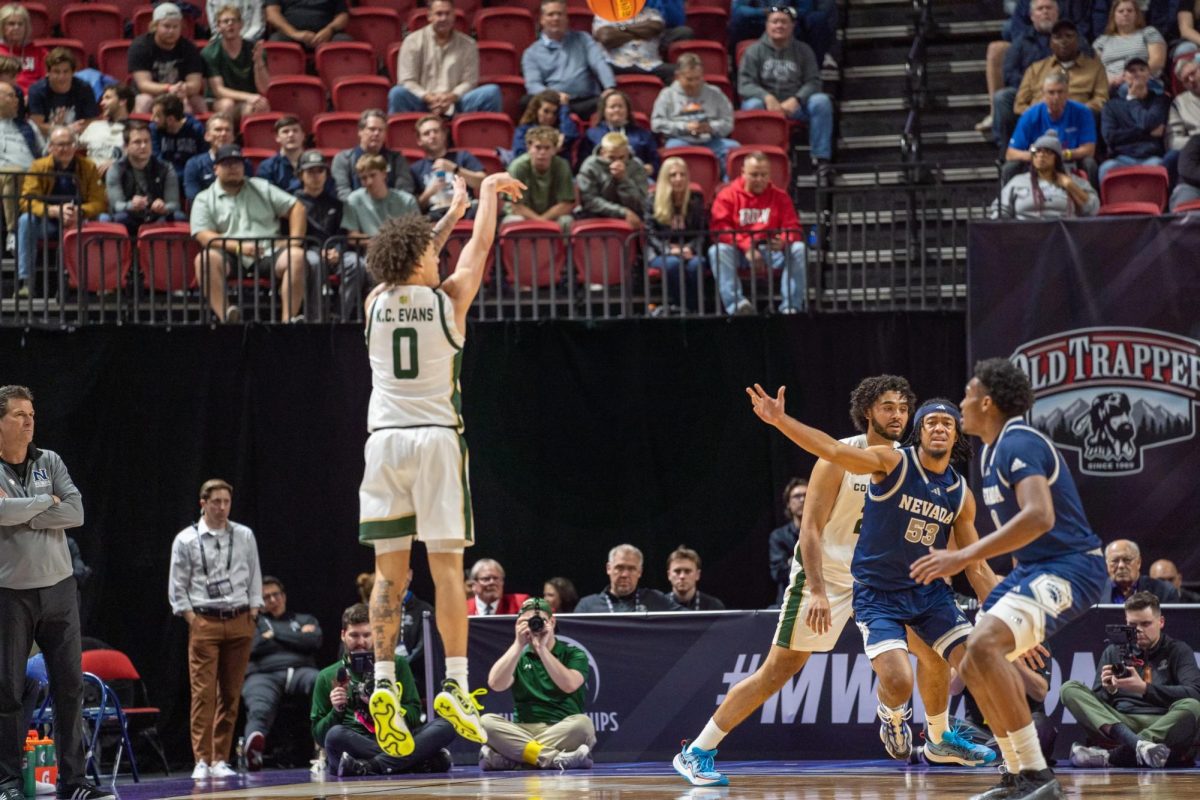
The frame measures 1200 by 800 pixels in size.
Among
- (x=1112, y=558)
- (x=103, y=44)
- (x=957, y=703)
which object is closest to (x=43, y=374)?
(x=103, y=44)

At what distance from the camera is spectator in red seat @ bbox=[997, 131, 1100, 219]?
514 inches

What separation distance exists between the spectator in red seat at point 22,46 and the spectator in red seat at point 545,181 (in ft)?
17.4

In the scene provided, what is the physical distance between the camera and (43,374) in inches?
518

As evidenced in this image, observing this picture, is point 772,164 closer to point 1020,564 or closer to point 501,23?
point 501,23

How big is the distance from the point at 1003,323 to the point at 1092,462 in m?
1.22

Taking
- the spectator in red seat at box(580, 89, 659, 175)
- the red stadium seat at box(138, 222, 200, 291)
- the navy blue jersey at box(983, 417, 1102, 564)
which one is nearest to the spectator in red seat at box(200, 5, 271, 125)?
the red stadium seat at box(138, 222, 200, 291)

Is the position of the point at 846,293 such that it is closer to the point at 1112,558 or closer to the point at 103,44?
the point at 1112,558

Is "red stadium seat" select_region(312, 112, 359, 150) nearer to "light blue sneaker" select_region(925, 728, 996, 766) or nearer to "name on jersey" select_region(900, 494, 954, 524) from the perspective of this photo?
"name on jersey" select_region(900, 494, 954, 524)

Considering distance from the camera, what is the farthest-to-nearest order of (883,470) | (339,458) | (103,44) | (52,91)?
(103,44), (52,91), (339,458), (883,470)

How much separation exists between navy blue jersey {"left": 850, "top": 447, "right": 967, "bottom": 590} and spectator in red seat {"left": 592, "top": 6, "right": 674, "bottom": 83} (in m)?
8.53

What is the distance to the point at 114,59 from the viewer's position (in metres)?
17.0

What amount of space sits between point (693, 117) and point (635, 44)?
1.64 m

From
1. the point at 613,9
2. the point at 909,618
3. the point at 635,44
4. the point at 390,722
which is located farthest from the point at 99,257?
the point at 909,618

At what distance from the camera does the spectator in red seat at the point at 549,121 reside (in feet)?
48.5
